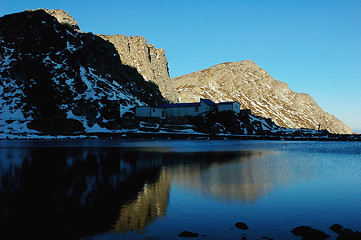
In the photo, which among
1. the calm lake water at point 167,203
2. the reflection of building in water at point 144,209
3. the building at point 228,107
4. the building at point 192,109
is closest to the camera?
the calm lake water at point 167,203

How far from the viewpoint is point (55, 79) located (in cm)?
13988

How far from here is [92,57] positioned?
6442 inches

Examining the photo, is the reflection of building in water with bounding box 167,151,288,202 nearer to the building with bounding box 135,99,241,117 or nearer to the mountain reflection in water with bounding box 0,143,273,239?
the mountain reflection in water with bounding box 0,143,273,239

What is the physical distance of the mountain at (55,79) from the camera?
393ft

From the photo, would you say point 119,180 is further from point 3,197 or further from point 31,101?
point 31,101

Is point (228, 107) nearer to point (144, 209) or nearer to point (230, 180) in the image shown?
point (230, 180)

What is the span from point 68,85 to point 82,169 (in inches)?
4306

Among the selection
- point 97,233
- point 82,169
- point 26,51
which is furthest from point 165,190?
point 26,51

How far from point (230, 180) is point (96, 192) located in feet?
46.2

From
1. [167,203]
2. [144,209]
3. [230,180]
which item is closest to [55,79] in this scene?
[230,180]

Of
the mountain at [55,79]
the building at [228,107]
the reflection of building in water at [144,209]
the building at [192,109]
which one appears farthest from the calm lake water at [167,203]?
the building at [192,109]

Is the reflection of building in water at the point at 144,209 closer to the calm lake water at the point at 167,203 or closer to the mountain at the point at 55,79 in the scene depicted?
the calm lake water at the point at 167,203

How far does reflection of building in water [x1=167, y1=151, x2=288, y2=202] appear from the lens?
26272mm

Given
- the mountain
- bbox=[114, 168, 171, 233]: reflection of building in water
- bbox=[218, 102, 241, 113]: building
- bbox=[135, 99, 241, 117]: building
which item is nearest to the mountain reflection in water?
bbox=[114, 168, 171, 233]: reflection of building in water
